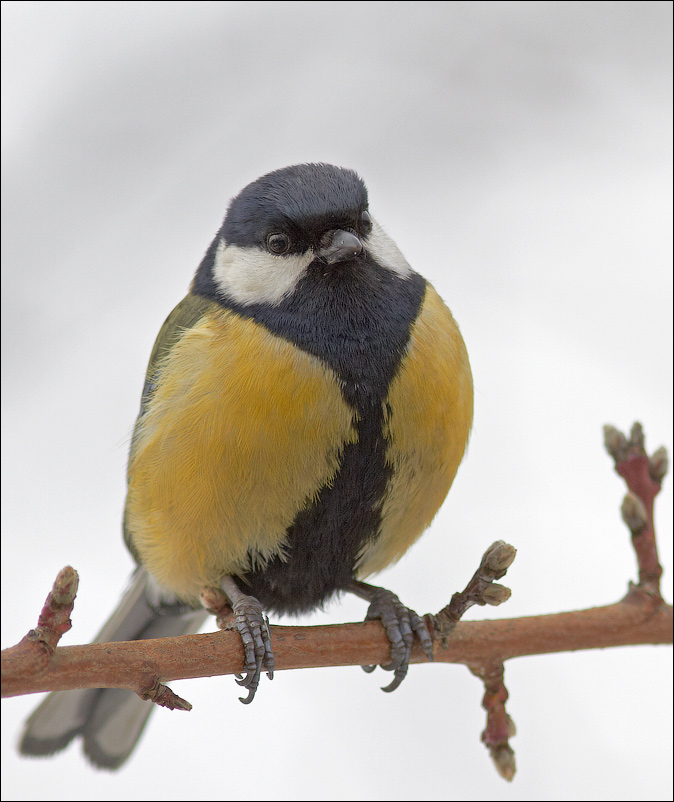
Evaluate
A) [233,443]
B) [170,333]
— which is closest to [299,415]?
[233,443]

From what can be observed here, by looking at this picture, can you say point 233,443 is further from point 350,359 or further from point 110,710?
point 110,710

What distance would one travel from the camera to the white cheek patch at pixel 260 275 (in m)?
1.49

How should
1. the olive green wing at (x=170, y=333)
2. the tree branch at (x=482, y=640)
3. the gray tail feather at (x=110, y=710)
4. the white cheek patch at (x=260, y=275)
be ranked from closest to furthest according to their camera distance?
the tree branch at (x=482, y=640) → the white cheek patch at (x=260, y=275) → the olive green wing at (x=170, y=333) → the gray tail feather at (x=110, y=710)

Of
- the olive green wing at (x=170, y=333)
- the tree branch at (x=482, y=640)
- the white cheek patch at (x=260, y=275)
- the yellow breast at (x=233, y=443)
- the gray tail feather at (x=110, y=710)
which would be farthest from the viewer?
the gray tail feather at (x=110, y=710)

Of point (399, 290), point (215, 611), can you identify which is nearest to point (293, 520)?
point (215, 611)

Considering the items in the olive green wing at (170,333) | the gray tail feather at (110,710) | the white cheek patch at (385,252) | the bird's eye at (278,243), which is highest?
the white cheek patch at (385,252)

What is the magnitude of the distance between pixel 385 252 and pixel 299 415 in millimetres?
387

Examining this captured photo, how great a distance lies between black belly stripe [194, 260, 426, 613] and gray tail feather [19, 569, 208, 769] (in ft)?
1.75

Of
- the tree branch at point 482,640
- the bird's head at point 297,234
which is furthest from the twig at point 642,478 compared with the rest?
the bird's head at point 297,234

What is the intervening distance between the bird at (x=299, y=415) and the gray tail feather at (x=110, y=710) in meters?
0.38

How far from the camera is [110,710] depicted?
1.92 metres

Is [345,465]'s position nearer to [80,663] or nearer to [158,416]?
[158,416]

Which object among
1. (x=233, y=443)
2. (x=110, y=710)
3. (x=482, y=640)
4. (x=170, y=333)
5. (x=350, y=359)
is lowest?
(x=110, y=710)

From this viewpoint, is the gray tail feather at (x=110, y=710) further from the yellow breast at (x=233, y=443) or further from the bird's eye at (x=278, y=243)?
the bird's eye at (x=278, y=243)
